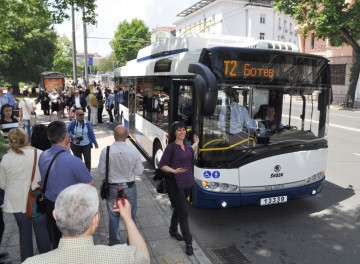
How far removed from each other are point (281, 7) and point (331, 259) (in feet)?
88.1

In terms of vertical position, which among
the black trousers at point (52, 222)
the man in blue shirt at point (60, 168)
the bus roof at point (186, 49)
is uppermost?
the bus roof at point (186, 49)

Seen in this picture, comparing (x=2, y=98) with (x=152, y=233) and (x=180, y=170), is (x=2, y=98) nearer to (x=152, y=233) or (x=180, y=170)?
(x=152, y=233)

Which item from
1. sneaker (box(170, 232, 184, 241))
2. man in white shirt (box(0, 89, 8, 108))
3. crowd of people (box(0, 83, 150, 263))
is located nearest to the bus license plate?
sneaker (box(170, 232, 184, 241))

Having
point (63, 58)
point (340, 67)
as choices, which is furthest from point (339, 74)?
point (63, 58)

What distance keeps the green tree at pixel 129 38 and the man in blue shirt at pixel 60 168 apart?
229 ft

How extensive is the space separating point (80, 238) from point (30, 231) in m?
2.59

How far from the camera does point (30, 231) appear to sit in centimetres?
405

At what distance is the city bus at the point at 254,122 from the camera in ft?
17.5

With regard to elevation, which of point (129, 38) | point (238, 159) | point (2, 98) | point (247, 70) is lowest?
point (238, 159)

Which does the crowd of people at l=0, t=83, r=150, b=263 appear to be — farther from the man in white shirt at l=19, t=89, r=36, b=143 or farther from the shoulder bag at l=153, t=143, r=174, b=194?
the man in white shirt at l=19, t=89, r=36, b=143

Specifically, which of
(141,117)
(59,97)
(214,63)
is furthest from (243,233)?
(59,97)

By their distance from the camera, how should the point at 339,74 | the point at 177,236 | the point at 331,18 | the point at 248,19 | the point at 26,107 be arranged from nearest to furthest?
1. the point at 177,236
2. the point at 26,107
3. the point at 331,18
4. the point at 339,74
5. the point at 248,19

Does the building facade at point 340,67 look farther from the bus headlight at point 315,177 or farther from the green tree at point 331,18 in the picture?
the bus headlight at point 315,177

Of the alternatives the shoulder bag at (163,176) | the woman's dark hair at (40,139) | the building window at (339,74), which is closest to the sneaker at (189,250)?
the shoulder bag at (163,176)
